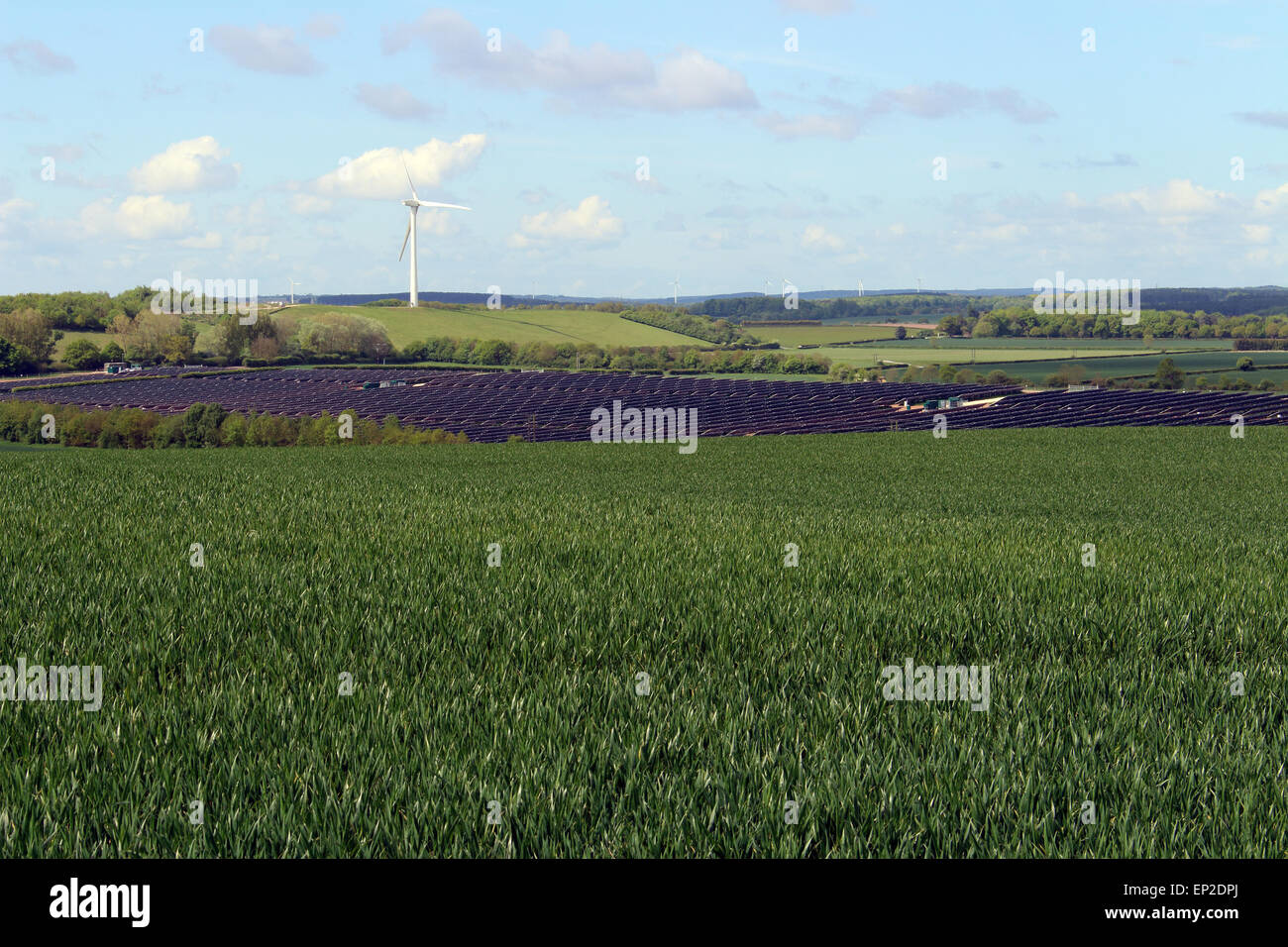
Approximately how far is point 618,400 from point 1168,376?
57349 millimetres

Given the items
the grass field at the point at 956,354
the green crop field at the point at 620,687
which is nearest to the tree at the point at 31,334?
the grass field at the point at 956,354

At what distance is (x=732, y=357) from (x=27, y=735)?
143 m

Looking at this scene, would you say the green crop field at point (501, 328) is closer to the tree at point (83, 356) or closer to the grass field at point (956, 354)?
the grass field at point (956, 354)

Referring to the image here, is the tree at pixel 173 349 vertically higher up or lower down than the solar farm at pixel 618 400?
higher up

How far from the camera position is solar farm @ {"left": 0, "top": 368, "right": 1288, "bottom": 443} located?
3228 inches

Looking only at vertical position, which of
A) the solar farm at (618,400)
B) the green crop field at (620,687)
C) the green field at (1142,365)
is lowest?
the green crop field at (620,687)

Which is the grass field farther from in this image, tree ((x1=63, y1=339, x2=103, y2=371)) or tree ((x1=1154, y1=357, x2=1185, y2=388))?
tree ((x1=63, y1=339, x2=103, y2=371))

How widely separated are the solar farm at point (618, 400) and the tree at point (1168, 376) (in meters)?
8.97

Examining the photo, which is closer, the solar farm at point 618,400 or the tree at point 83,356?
the solar farm at point 618,400

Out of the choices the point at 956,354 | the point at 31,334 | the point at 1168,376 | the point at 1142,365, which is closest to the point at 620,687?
the point at 1168,376

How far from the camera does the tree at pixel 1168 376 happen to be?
105 metres

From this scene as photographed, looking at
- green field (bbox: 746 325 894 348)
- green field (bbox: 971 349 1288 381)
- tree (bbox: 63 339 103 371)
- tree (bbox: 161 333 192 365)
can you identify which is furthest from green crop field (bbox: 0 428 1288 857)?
green field (bbox: 746 325 894 348)

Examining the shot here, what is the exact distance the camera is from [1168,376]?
4176 inches

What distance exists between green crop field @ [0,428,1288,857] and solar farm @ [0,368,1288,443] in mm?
65187
